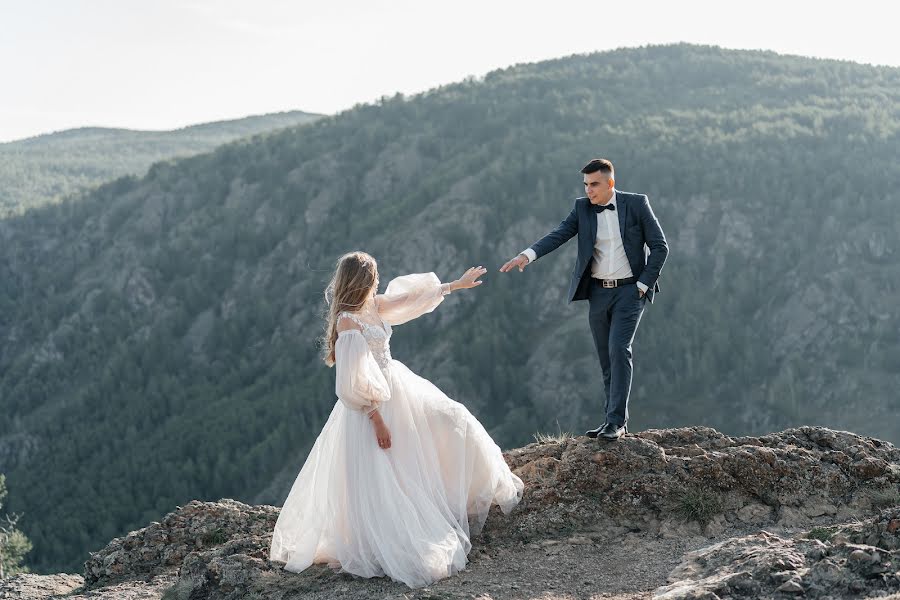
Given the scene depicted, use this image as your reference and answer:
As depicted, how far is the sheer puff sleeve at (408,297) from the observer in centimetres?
648

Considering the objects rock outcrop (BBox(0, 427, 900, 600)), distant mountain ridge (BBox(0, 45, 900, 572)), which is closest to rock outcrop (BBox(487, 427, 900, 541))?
rock outcrop (BBox(0, 427, 900, 600))

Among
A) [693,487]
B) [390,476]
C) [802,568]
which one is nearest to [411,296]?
[390,476]

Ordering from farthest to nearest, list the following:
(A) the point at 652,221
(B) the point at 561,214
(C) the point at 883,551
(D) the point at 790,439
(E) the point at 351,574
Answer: (B) the point at 561,214
(D) the point at 790,439
(A) the point at 652,221
(E) the point at 351,574
(C) the point at 883,551

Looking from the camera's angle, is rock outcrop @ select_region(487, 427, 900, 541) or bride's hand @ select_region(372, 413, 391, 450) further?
rock outcrop @ select_region(487, 427, 900, 541)

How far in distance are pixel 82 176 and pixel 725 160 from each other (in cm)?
9054

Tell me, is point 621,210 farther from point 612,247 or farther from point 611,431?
point 611,431

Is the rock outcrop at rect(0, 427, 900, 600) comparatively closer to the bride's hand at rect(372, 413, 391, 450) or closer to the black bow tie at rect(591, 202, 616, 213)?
the bride's hand at rect(372, 413, 391, 450)

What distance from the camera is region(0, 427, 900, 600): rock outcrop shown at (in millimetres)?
6043

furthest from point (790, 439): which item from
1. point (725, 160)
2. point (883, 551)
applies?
point (725, 160)

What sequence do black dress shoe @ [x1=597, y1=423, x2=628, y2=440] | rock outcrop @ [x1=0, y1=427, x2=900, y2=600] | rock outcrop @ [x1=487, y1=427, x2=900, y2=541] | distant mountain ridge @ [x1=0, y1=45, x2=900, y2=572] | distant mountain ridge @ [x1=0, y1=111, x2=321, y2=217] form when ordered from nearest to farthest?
1. rock outcrop @ [x1=0, y1=427, x2=900, y2=600]
2. rock outcrop @ [x1=487, y1=427, x2=900, y2=541]
3. black dress shoe @ [x1=597, y1=423, x2=628, y2=440]
4. distant mountain ridge @ [x1=0, y1=45, x2=900, y2=572]
5. distant mountain ridge @ [x1=0, y1=111, x2=321, y2=217]

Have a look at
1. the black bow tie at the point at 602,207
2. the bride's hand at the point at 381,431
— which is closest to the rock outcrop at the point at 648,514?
the bride's hand at the point at 381,431

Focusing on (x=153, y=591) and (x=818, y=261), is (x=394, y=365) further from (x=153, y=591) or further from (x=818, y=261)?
(x=818, y=261)

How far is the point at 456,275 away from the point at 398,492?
198ft

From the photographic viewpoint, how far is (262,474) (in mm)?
56438
